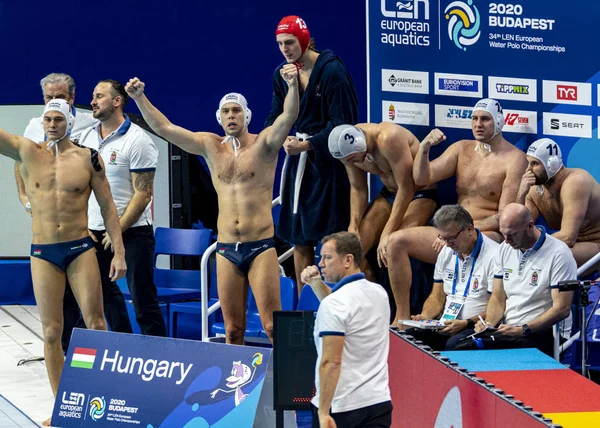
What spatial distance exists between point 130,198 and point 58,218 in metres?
0.94

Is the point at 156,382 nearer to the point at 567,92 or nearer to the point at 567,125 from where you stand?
the point at 567,125

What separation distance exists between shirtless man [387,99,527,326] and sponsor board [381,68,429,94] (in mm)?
716

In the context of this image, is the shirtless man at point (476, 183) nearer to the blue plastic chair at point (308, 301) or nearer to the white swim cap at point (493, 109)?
the white swim cap at point (493, 109)

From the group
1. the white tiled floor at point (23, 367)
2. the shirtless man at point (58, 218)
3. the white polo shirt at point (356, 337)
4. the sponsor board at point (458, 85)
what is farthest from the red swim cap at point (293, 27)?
the white polo shirt at point (356, 337)

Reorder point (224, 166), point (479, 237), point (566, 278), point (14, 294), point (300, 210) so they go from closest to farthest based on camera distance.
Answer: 1. point (566, 278)
2. point (479, 237)
3. point (224, 166)
4. point (300, 210)
5. point (14, 294)

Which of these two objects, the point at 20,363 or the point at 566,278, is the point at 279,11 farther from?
the point at 566,278

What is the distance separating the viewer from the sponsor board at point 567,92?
25.7 ft

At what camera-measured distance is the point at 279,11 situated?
11.5 meters

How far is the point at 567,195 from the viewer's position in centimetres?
708

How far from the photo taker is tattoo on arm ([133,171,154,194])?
7883 millimetres

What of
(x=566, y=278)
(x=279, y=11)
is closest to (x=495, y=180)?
(x=566, y=278)

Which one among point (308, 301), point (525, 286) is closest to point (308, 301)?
point (308, 301)

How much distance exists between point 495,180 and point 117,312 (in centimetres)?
273

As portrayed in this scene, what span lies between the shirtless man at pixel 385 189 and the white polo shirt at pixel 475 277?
0.70 metres
